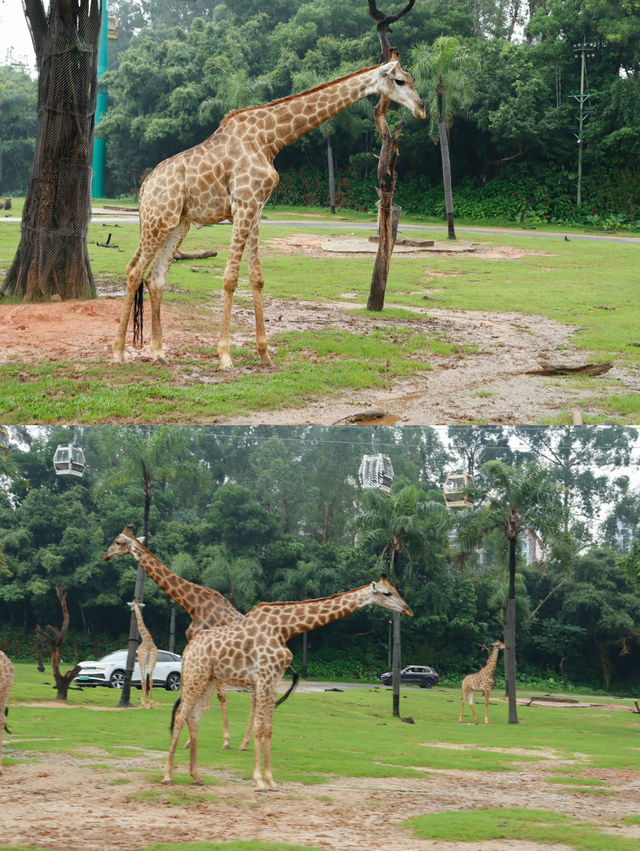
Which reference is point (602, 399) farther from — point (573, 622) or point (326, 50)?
point (326, 50)

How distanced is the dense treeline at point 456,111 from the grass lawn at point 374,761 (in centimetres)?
2741

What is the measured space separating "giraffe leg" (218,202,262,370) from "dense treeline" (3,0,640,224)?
27.3 meters

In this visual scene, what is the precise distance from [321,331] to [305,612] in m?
6.09

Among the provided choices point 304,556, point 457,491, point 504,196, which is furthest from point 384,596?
point 504,196

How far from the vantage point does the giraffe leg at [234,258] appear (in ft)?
35.3

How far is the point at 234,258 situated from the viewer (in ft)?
36.2

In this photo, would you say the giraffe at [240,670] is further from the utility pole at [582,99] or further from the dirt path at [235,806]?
the utility pole at [582,99]

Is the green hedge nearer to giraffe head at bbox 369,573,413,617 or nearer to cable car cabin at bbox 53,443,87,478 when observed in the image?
cable car cabin at bbox 53,443,87,478

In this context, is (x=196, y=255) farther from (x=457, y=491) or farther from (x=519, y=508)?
(x=519, y=508)

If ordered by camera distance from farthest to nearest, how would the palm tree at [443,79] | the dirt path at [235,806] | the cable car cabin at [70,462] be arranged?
the palm tree at [443,79], the cable car cabin at [70,462], the dirt path at [235,806]

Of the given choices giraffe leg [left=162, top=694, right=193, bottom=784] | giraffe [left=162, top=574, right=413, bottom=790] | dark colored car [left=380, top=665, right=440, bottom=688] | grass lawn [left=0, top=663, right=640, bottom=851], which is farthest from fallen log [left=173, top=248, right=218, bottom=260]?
dark colored car [left=380, top=665, right=440, bottom=688]

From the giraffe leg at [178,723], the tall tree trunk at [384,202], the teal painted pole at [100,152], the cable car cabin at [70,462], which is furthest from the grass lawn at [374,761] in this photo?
the teal painted pole at [100,152]

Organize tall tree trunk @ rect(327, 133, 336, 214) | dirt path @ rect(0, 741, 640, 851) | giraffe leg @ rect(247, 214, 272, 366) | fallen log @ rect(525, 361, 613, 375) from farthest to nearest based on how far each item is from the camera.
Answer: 1. tall tree trunk @ rect(327, 133, 336, 214)
2. fallen log @ rect(525, 361, 613, 375)
3. giraffe leg @ rect(247, 214, 272, 366)
4. dirt path @ rect(0, 741, 640, 851)

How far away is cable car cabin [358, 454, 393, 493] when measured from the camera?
61.6 ft
